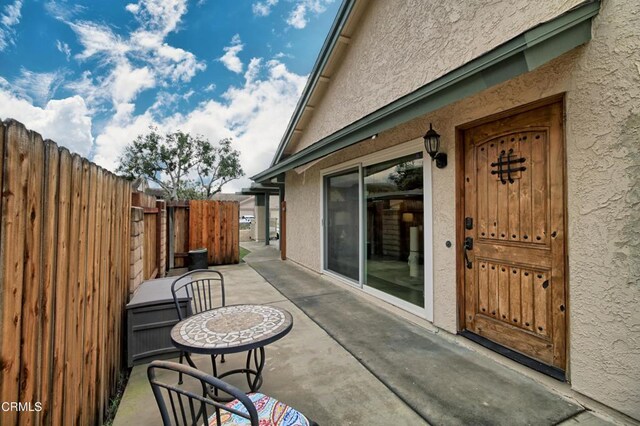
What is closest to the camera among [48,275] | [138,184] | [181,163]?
[48,275]

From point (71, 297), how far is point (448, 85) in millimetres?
3359

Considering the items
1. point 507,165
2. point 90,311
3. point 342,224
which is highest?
point 507,165

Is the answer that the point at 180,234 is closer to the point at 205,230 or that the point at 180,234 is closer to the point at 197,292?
the point at 205,230

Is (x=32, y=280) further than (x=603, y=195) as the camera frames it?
A: No

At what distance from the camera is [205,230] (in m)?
8.97

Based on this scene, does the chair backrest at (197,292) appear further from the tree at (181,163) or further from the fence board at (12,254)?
the tree at (181,163)

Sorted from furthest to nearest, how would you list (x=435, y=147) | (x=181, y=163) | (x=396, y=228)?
1. (x=181, y=163)
2. (x=396, y=228)
3. (x=435, y=147)

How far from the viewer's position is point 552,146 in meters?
2.67

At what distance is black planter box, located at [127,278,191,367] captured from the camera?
303 centimetres

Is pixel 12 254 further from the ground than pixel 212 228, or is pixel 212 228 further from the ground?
pixel 12 254

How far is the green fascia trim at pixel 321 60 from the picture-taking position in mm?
5766

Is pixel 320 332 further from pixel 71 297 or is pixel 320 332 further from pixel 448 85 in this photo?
pixel 448 85

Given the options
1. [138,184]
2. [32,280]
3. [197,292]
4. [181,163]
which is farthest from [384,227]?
[181,163]

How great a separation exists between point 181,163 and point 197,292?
20469 millimetres
